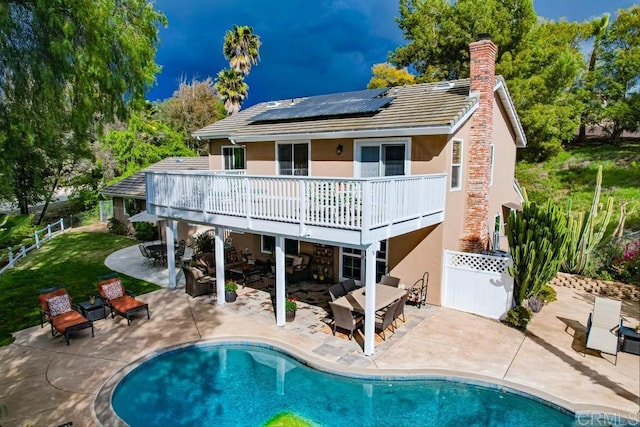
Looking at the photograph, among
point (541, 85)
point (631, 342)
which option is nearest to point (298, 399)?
point (631, 342)

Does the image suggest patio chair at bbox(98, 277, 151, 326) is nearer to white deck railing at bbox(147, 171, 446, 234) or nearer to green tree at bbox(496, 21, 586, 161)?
white deck railing at bbox(147, 171, 446, 234)

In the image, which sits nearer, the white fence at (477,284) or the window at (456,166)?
the white fence at (477,284)

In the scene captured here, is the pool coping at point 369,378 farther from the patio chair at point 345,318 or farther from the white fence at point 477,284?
the white fence at point 477,284

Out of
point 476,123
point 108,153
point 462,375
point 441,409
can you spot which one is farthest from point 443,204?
point 108,153

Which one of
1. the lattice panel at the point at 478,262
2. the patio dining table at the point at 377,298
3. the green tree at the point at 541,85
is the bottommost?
the patio dining table at the point at 377,298

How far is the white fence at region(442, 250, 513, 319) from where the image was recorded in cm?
1137

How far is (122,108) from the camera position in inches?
495

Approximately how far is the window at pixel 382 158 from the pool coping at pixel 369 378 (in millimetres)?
6566

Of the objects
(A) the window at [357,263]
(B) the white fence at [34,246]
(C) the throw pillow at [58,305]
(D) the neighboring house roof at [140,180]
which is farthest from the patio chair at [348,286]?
(D) the neighboring house roof at [140,180]

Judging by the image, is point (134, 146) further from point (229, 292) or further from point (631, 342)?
point (631, 342)

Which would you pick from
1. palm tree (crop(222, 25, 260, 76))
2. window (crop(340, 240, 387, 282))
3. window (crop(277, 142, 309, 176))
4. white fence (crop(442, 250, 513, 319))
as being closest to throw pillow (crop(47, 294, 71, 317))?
window (crop(277, 142, 309, 176))

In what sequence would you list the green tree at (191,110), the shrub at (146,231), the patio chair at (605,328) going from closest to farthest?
the patio chair at (605,328) < the shrub at (146,231) < the green tree at (191,110)

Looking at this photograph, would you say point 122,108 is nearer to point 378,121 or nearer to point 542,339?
point 378,121

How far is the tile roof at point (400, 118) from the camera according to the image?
39.1 feet
